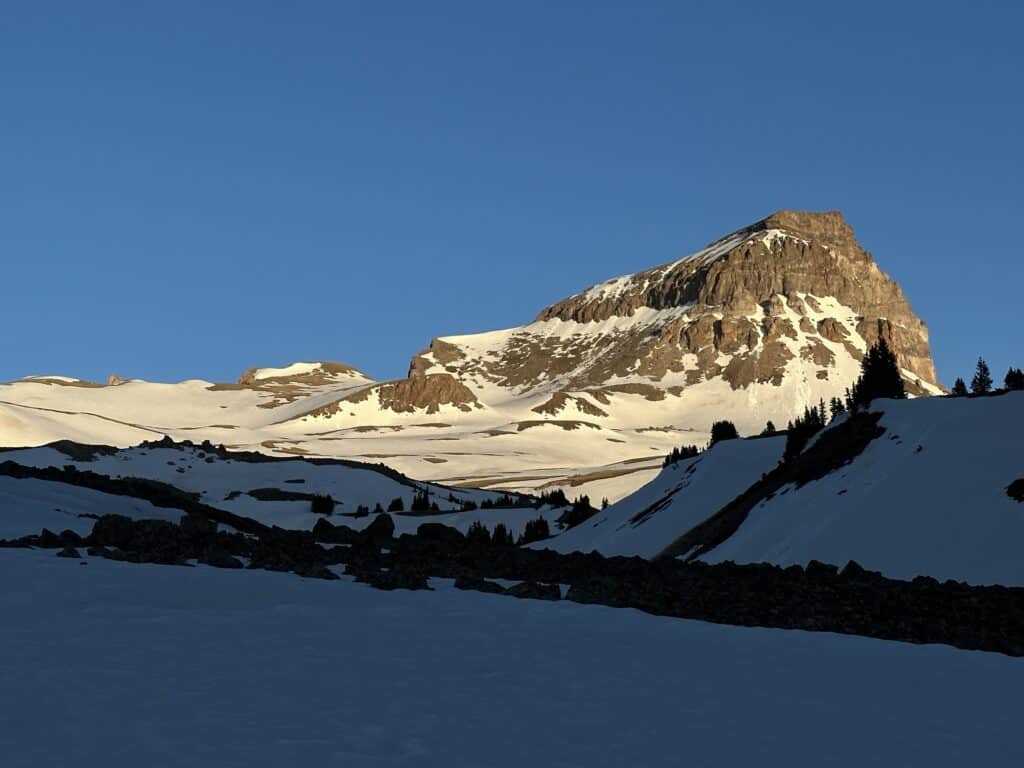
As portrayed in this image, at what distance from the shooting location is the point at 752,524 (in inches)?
1715

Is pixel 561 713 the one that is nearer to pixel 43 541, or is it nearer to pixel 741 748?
pixel 741 748

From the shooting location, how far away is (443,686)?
443 inches

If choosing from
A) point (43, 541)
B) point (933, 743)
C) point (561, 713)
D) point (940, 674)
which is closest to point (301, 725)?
point (561, 713)

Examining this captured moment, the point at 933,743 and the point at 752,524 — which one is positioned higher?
the point at 752,524

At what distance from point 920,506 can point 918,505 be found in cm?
16

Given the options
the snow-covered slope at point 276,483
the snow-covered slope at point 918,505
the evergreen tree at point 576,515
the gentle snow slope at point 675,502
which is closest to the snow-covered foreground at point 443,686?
the snow-covered slope at point 918,505

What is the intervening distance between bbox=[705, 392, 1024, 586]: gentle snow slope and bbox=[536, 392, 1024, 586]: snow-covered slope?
4 centimetres

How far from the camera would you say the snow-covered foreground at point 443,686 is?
31.1 feet

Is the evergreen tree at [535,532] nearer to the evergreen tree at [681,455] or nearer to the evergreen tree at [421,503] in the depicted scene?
the evergreen tree at [681,455]

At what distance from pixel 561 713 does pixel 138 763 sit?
387 centimetres

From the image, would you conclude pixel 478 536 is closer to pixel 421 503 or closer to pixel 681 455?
pixel 681 455

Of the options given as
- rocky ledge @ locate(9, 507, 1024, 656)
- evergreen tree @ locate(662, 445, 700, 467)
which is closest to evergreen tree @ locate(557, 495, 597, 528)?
evergreen tree @ locate(662, 445, 700, 467)

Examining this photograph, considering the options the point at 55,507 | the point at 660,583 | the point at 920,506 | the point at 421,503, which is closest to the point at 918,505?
the point at 920,506

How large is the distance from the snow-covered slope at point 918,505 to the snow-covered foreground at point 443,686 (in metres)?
18.0
